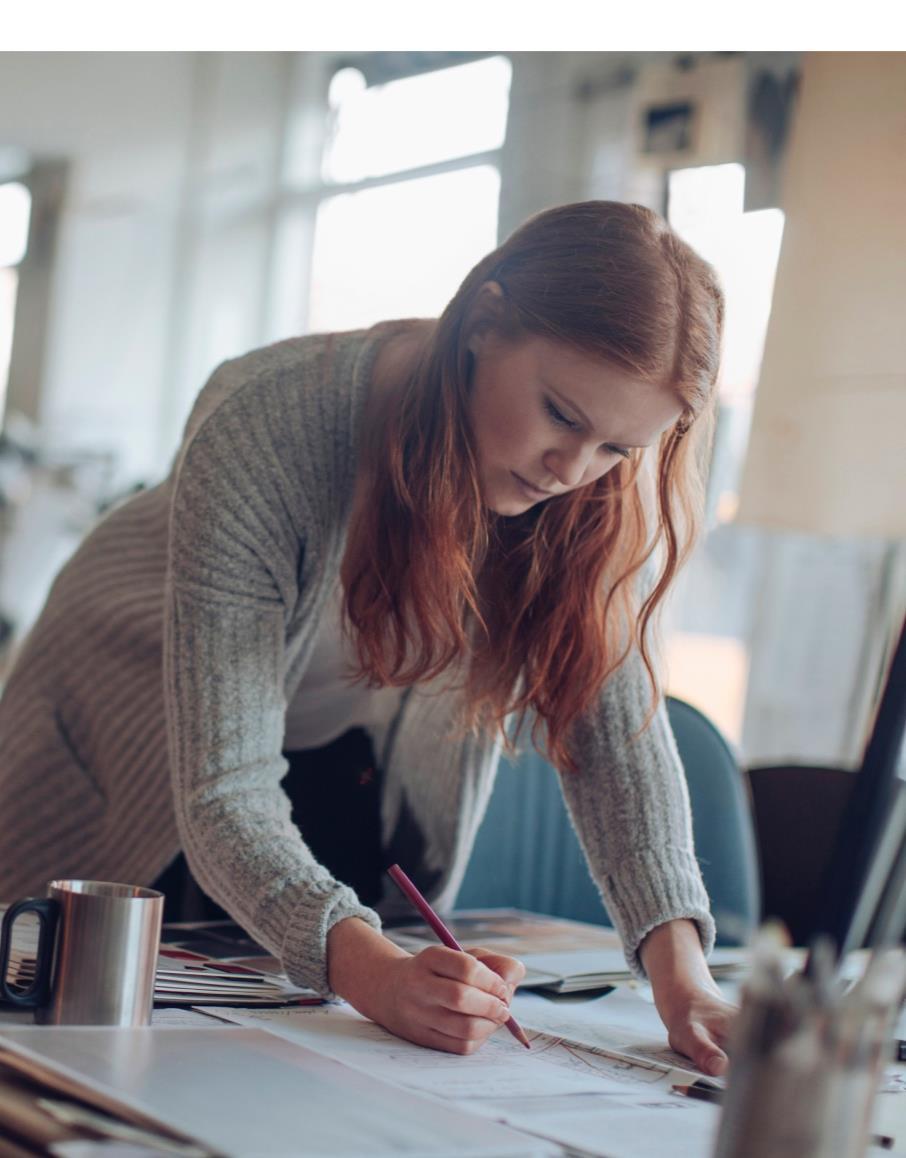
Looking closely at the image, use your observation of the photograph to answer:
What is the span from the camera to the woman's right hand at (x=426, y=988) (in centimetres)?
82

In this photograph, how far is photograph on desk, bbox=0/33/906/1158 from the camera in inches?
26.4

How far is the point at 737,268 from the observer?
327 centimetres

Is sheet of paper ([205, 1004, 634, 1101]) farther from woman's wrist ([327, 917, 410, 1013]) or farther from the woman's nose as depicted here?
the woman's nose

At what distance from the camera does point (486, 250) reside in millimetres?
4590

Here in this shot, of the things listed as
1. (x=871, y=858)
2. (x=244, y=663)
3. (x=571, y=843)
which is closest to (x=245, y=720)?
(x=244, y=663)

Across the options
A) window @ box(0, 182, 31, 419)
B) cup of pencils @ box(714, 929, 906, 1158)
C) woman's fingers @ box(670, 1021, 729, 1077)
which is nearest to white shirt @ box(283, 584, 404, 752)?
woman's fingers @ box(670, 1021, 729, 1077)

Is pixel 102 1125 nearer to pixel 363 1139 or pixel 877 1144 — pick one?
pixel 363 1139

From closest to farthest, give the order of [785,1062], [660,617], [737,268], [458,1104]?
[785,1062] → [458,1104] → [660,617] → [737,268]

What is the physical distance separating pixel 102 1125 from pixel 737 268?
296cm

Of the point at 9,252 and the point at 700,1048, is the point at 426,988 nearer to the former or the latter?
the point at 700,1048

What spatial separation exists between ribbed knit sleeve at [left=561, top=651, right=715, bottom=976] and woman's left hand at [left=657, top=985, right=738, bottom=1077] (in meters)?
0.09

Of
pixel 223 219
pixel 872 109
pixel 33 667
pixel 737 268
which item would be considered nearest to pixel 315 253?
pixel 223 219

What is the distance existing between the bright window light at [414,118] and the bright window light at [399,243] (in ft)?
0.32

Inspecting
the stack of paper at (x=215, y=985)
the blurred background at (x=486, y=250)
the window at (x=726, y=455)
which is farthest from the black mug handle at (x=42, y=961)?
the window at (x=726, y=455)
